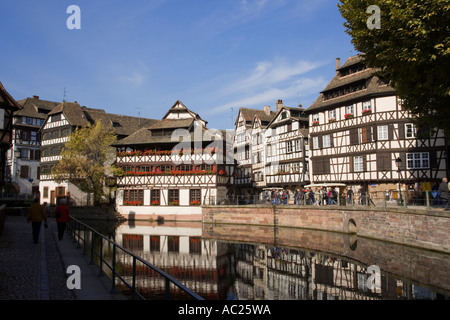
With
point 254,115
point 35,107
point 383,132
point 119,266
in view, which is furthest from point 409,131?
point 35,107

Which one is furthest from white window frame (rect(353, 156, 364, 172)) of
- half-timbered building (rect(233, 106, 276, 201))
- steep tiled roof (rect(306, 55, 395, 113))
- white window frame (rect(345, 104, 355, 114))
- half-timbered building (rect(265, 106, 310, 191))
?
half-timbered building (rect(233, 106, 276, 201))

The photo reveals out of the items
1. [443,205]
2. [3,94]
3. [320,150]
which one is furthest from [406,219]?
[3,94]

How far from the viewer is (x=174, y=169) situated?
4431cm

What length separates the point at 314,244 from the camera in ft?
83.8

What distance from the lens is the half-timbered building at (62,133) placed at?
51.1m

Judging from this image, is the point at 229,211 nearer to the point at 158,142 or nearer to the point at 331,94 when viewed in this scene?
the point at 158,142

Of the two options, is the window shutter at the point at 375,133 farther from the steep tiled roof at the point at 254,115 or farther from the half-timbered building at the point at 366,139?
the steep tiled roof at the point at 254,115

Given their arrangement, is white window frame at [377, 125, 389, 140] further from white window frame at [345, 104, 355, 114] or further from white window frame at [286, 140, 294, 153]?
white window frame at [286, 140, 294, 153]

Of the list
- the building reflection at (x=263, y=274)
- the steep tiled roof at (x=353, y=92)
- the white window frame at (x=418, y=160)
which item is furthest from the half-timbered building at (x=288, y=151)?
the building reflection at (x=263, y=274)

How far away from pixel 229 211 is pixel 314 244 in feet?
48.8

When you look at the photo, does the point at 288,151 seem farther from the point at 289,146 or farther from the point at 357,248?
the point at 357,248

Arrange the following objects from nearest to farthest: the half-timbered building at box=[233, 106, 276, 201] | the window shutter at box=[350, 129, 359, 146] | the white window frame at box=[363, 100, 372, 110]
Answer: the white window frame at box=[363, 100, 372, 110] < the window shutter at box=[350, 129, 359, 146] < the half-timbered building at box=[233, 106, 276, 201]

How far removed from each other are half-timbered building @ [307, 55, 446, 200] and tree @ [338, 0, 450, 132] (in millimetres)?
15044

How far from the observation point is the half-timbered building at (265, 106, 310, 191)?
142 ft
